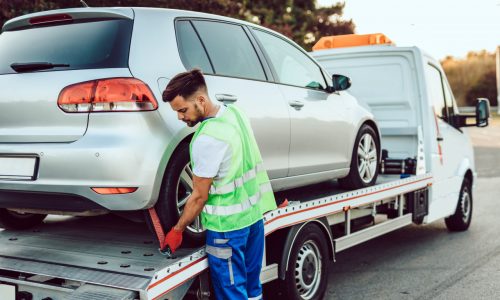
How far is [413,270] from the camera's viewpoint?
6.14 metres

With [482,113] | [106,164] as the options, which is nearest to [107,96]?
[106,164]

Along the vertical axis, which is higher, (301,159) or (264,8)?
(264,8)

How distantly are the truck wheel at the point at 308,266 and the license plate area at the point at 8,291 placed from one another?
184cm

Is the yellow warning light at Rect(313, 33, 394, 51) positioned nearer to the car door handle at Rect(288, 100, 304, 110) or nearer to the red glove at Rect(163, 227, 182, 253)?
the car door handle at Rect(288, 100, 304, 110)

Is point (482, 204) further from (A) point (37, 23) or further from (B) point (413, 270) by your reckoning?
(A) point (37, 23)

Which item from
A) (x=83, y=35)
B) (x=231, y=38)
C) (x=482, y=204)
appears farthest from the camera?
(x=482, y=204)

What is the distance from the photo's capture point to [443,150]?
743 centimetres

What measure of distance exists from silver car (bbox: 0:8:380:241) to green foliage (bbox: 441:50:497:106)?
202 feet

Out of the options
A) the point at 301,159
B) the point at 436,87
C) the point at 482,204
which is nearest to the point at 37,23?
the point at 301,159

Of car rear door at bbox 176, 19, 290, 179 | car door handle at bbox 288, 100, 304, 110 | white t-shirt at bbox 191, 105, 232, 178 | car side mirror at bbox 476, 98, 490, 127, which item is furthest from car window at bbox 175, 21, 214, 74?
car side mirror at bbox 476, 98, 490, 127

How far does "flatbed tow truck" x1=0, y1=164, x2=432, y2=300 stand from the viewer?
321cm

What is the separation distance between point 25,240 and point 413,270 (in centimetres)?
383

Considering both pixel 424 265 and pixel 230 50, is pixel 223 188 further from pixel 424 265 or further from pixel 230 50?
pixel 424 265

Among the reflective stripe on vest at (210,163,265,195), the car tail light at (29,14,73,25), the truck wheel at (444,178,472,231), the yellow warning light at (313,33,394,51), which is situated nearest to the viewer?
the reflective stripe on vest at (210,163,265,195)
